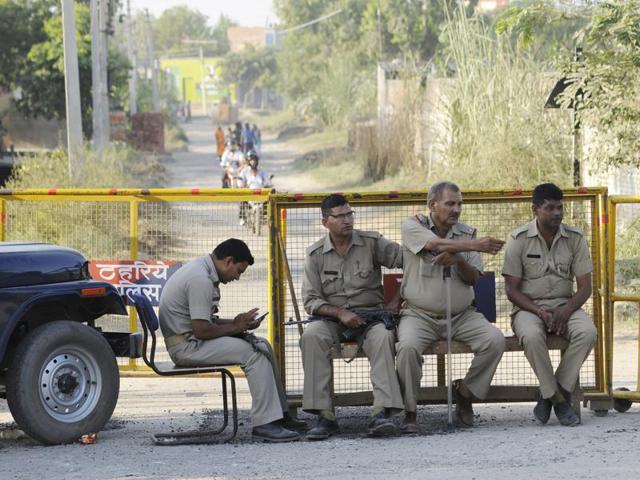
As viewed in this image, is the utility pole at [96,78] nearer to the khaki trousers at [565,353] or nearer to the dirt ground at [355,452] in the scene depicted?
the dirt ground at [355,452]

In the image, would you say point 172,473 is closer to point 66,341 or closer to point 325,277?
point 66,341

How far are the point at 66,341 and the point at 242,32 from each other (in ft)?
633

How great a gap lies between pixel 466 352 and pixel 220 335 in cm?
166

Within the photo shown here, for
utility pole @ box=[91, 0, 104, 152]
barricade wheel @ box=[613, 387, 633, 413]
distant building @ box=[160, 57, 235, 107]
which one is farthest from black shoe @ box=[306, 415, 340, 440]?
distant building @ box=[160, 57, 235, 107]

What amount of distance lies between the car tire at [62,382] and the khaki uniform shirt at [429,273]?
6.80 feet

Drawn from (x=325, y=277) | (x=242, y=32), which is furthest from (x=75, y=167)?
(x=242, y=32)

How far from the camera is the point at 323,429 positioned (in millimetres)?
8422

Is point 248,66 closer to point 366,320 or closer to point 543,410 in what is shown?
point 366,320

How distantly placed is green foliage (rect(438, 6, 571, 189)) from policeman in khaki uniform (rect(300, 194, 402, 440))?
401 inches

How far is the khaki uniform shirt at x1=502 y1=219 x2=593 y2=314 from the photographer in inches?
350

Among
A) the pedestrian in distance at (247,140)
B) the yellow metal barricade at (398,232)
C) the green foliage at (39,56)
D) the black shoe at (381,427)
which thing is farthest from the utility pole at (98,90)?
the black shoe at (381,427)

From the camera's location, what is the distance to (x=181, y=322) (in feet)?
27.9

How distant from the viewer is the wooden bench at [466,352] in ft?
28.4

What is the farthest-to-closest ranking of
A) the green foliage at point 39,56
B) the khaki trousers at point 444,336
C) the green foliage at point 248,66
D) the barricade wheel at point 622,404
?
the green foliage at point 248,66 → the green foliage at point 39,56 → the barricade wheel at point 622,404 → the khaki trousers at point 444,336
